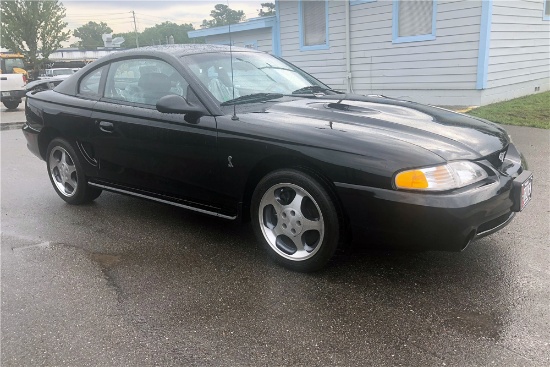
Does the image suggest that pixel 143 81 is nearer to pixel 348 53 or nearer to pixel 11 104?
pixel 348 53

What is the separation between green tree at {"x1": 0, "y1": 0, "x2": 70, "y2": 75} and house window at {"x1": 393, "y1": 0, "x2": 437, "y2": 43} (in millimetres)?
24263

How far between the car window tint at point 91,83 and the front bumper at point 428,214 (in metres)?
2.80

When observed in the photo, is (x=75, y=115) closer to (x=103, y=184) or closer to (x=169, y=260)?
(x=103, y=184)

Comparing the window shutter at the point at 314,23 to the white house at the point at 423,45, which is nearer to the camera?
the white house at the point at 423,45

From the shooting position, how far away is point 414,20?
11500 mm

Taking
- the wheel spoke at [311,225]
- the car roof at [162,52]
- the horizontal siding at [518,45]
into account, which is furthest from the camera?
the horizontal siding at [518,45]

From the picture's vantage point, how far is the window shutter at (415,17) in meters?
11.1

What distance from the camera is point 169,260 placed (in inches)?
145

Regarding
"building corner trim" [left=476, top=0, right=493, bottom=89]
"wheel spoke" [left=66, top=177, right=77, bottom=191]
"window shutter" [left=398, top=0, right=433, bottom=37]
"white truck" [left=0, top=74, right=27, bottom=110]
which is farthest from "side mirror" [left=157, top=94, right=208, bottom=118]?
"white truck" [left=0, top=74, right=27, bottom=110]

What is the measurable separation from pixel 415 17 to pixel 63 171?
9.29 metres

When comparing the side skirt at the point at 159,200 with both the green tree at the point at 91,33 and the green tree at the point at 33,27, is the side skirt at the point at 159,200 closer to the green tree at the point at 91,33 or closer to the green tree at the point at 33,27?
the green tree at the point at 33,27

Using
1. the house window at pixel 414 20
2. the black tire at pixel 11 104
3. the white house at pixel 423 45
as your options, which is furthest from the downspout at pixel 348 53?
the black tire at pixel 11 104

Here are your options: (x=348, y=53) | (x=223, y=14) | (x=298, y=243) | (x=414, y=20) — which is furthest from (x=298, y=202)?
(x=348, y=53)

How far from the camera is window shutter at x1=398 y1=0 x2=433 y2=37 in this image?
36.5 feet
